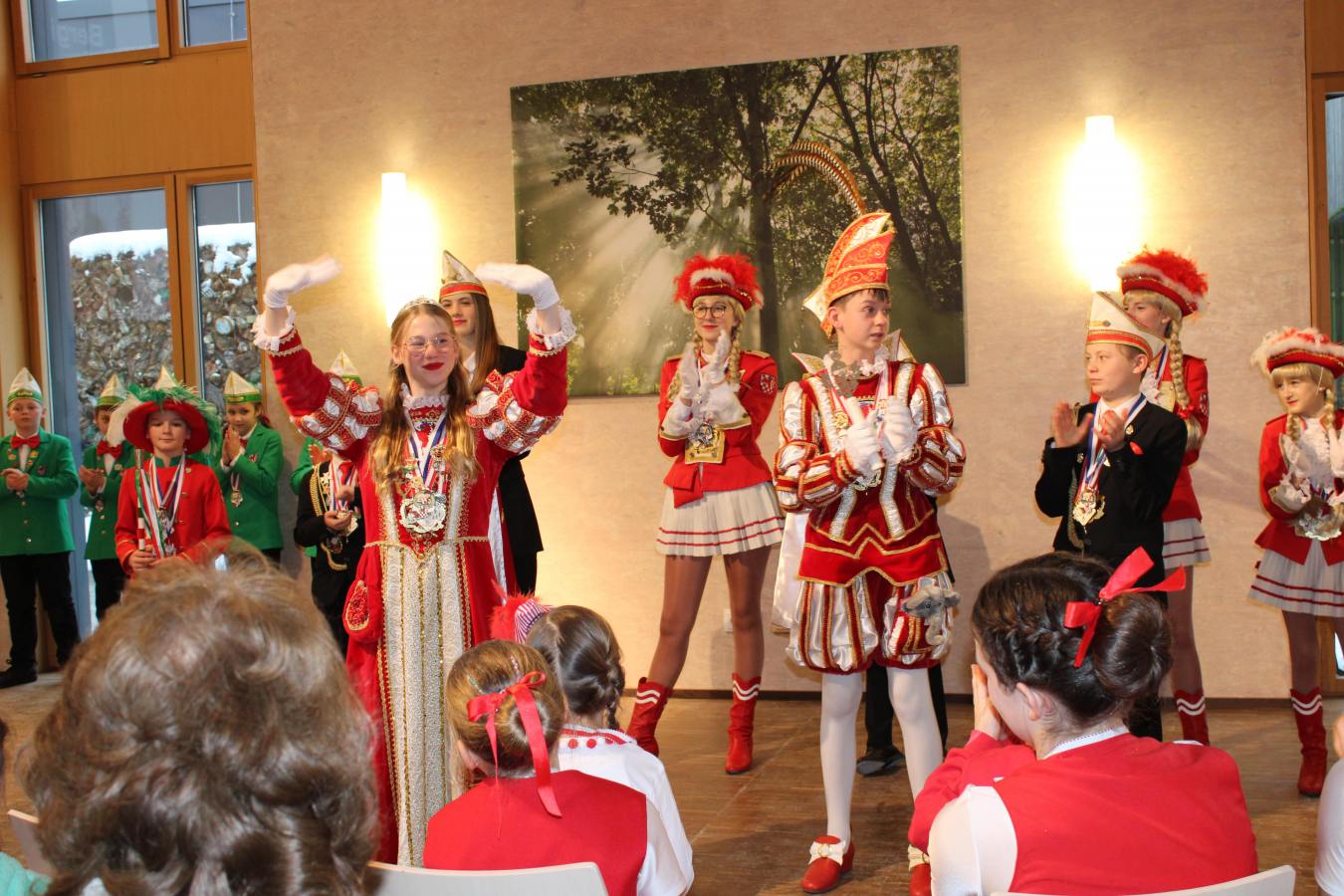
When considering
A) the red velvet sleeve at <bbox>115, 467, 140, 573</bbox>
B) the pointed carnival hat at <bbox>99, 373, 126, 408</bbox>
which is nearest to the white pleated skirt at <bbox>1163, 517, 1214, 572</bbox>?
the red velvet sleeve at <bbox>115, 467, 140, 573</bbox>

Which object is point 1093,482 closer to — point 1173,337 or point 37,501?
point 1173,337

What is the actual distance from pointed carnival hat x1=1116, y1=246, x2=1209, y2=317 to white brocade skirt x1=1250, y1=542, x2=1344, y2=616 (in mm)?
860

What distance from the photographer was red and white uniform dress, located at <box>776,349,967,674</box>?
3100 mm

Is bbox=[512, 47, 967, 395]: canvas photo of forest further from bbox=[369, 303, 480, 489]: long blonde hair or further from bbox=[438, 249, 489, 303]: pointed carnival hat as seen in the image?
bbox=[369, 303, 480, 489]: long blonde hair

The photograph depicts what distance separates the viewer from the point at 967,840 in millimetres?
1520

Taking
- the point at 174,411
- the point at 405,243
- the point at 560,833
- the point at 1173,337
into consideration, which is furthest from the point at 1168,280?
the point at 174,411

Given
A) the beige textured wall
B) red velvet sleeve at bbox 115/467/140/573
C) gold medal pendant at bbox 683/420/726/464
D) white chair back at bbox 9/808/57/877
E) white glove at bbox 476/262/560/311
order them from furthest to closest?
red velvet sleeve at bbox 115/467/140/573 < the beige textured wall < gold medal pendant at bbox 683/420/726/464 < white glove at bbox 476/262/560/311 < white chair back at bbox 9/808/57/877

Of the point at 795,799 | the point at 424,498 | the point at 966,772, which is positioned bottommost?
the point at 795,799

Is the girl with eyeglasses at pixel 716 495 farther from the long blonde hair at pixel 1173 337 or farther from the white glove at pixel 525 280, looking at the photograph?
the white glove at pixel 525 280

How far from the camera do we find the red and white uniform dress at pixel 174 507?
203 inches

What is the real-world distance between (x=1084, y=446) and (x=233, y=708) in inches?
122

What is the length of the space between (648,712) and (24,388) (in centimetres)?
414

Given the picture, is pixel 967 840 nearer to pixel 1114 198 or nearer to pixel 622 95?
pixel 1114 198

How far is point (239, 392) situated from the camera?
6.27 m
